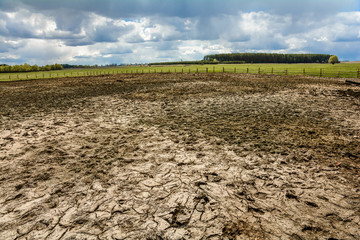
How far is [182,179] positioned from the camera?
211 inches

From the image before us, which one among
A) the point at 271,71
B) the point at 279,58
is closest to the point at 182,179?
the point at 271,71

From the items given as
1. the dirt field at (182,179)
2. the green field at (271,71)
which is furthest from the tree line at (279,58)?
the dirt field at (182,179)

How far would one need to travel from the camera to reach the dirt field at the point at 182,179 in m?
3.82

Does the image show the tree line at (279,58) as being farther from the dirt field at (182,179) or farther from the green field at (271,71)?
the dirt field at (182,179)

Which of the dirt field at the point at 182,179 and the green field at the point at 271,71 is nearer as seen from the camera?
the dirt field at the point at 182,179

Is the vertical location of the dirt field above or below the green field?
below

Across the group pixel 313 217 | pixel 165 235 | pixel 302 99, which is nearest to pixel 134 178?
pixel 165 235

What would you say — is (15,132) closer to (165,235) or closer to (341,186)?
(165,235)

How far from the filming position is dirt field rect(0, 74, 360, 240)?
12.5ft

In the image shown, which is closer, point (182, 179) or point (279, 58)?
point (182, 179)

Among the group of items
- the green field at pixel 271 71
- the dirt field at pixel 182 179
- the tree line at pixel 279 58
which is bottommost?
the dirt field at pixel 182 179

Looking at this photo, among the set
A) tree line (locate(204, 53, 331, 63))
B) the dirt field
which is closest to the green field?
the dirt field

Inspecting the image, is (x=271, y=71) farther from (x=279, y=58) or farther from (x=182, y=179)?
(x=279, y=58)

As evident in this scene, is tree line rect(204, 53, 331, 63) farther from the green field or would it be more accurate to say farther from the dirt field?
the dirt field
